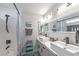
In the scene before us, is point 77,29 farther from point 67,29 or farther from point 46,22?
point 46,22

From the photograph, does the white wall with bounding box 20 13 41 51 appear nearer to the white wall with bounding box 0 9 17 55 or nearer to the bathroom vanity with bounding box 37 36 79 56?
the white wall with bounding box 0 9 17 55

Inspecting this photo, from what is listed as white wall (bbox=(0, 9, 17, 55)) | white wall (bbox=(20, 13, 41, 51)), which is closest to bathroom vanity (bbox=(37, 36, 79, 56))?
white wall (bbox=(0, 9, 17, 55))

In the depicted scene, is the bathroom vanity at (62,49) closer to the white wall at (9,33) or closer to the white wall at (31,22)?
the white wall at (9,33)

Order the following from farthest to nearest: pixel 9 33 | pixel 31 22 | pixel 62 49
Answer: pixel 31 22
pixel 9 33
pixel 62 49

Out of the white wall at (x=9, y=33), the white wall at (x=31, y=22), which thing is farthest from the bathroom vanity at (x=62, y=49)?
the white wall at (x=31, y=22)

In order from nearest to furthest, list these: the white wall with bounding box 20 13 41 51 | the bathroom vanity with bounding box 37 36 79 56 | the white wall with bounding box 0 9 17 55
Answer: the bathroom vanity with bounding box 37 36 79 56 → the white wall with bounding box 0 9 17 55 → the white wall with bounding box 20 13 41 51

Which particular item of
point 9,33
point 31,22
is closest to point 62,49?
point 9,33

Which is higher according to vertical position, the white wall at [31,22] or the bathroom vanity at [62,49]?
the white wall at [31,22]

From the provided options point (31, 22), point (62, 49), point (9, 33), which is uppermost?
point (31, 22)

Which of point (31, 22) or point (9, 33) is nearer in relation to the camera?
point (9, 33)

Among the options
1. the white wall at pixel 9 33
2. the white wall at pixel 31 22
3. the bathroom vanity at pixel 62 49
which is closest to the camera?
the bathroom vanity at pixel 62 49

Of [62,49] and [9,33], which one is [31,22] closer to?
[9,33]

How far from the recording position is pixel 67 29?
77.9 inches

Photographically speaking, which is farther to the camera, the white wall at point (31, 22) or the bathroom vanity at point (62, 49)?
the white wall at point (31, 22)
